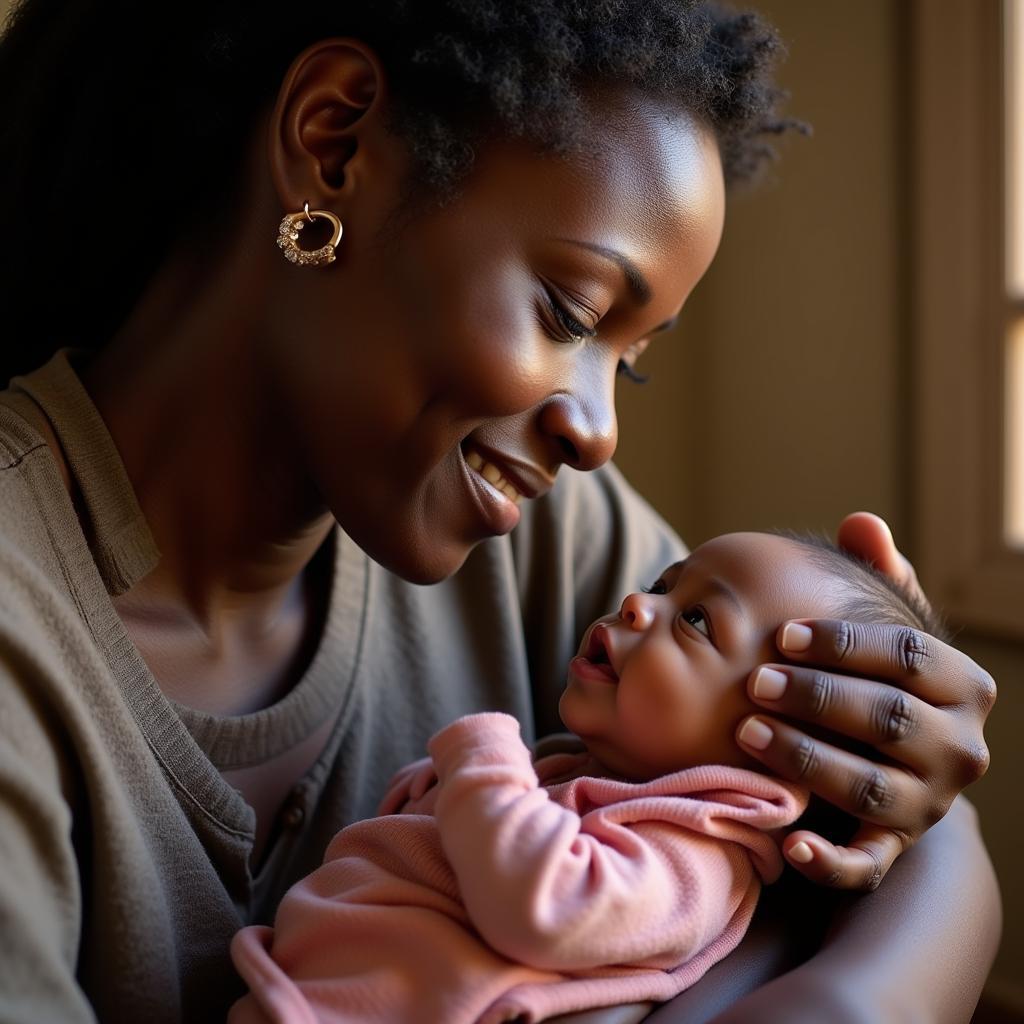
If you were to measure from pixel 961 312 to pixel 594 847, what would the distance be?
1.62m

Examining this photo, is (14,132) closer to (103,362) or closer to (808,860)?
(103,362)

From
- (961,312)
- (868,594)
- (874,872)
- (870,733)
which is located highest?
(961,312)

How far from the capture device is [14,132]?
117cm

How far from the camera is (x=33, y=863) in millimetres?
783

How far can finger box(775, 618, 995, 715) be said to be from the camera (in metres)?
0.92

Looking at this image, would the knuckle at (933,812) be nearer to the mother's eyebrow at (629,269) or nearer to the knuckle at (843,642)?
the knuckle at (843,642)

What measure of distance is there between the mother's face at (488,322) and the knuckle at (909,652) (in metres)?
0.30

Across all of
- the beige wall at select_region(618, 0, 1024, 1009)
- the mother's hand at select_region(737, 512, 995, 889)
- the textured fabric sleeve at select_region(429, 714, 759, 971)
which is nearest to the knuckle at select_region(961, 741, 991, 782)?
the mother's hand at select_region(737, 512, 995, 889)

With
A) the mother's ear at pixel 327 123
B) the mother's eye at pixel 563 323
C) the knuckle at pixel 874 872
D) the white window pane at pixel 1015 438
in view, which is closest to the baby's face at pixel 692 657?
the knuckle at pixel 874 872

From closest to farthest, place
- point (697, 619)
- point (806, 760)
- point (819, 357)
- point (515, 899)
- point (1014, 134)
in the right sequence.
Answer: point (515, 899) → point (806, 760) → point (697, 619) → point (1014, 134) → point (819, 357)

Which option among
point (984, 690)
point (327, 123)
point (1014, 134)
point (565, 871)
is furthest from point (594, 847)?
point (1014, 134)

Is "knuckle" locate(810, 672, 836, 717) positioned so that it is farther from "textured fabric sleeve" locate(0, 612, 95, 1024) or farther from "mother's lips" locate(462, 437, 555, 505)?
"textured fabric sleeve" locate(0, 612, 95, 1024)

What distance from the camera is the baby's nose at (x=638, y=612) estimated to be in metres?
0.98

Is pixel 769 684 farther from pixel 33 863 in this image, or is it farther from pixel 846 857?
pixel 33 863
